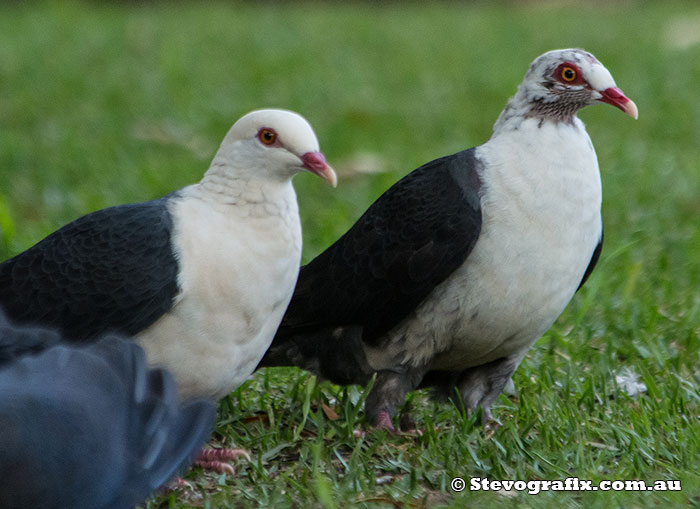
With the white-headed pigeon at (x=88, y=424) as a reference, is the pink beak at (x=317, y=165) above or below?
above

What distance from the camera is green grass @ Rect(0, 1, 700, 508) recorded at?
2.94 meters

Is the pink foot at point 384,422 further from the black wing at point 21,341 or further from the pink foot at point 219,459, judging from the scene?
the black wing at point 21,341

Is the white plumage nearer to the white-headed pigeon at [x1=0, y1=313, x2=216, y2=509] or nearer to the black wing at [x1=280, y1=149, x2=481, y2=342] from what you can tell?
the white-headed pigeon at [x1=0, y1=313, x2=216, y2=509]

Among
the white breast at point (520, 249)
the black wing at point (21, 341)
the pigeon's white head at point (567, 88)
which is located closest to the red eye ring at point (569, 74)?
the pigeon's white head at point (567, 88)

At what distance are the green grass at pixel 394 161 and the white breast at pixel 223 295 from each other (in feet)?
1.05

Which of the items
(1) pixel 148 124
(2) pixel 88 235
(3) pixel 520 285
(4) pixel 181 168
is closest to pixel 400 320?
(3) pixel 520 285

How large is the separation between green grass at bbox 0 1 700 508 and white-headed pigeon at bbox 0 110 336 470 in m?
0.39

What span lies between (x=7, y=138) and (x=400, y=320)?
12.7ft

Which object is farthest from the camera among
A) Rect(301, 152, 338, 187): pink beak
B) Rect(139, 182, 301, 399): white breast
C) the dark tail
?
the dark tail

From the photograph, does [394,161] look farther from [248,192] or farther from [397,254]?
[248,192]

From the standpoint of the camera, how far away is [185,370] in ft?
8.99

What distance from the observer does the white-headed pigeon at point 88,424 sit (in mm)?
2205

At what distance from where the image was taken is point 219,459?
9.77ft

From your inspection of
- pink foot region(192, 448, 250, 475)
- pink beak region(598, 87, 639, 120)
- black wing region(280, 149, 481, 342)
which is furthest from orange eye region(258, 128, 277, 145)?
pink beak region(598, 87, 639, 120)
